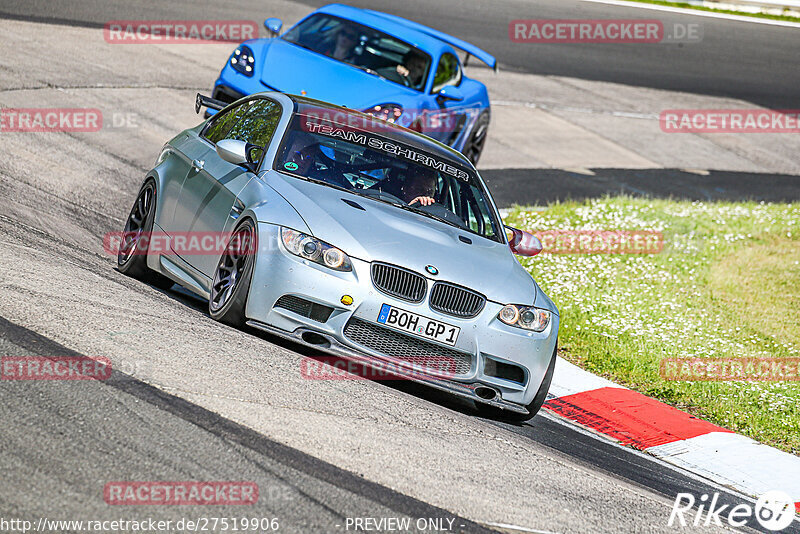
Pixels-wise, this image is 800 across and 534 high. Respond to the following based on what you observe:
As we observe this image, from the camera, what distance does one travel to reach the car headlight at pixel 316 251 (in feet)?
20.8

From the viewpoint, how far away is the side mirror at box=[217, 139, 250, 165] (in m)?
7.14

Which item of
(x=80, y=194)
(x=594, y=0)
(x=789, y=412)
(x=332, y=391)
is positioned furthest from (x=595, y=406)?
(x=594, y=0)

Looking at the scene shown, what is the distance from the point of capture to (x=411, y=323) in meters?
6.29

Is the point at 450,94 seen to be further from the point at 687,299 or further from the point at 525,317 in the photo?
the point at 525,317

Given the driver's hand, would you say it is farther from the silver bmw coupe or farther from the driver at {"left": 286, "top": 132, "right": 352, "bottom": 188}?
the driver at {"left": 286, "top": 132, "right": 352, "bottom": 188}

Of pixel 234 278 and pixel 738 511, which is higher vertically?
pixel 234 278

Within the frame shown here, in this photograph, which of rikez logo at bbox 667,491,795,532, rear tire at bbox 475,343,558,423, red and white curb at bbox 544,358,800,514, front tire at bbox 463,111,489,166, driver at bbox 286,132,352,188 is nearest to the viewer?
rikez logo at bbox 667,491,795,532

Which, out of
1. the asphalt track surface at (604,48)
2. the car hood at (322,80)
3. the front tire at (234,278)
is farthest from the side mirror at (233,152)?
the asphalt track surface at (604,48)

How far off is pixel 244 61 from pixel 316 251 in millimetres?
6201

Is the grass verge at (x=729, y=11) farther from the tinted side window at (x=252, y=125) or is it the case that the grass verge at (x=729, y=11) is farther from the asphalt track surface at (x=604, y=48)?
the tinted side window at (x=252, y=125)

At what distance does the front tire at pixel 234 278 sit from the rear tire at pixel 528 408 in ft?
5.50

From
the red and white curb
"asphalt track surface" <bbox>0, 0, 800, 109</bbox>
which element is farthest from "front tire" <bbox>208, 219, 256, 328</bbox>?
"asphalt track surface" <bbox>0, 0, 800, 109</bbox>

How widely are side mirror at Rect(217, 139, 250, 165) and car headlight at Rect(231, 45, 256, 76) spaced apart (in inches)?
187

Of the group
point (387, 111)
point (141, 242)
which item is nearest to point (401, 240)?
point (141, 242)
